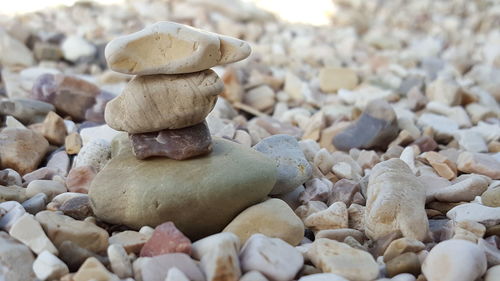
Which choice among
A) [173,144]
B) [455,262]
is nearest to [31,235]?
[173,144]

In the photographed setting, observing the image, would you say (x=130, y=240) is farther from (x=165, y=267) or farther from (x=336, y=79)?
(x=336, y=79)

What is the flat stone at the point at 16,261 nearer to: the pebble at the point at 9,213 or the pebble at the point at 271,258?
the pebble at the point at 9,213

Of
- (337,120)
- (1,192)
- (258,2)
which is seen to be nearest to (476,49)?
(258,2)

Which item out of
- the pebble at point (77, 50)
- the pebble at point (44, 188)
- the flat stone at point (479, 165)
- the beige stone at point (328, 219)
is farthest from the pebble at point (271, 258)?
the pebble at point (77, 50)

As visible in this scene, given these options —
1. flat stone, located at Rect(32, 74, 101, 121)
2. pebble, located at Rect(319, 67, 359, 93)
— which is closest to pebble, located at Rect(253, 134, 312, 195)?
flat stone, located at Rect(32, 74, 101, 121)

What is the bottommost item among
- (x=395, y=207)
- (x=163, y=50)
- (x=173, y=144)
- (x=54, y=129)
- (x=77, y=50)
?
(x=77, y=50)

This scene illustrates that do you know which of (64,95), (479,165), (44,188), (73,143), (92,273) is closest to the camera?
(92,273)
